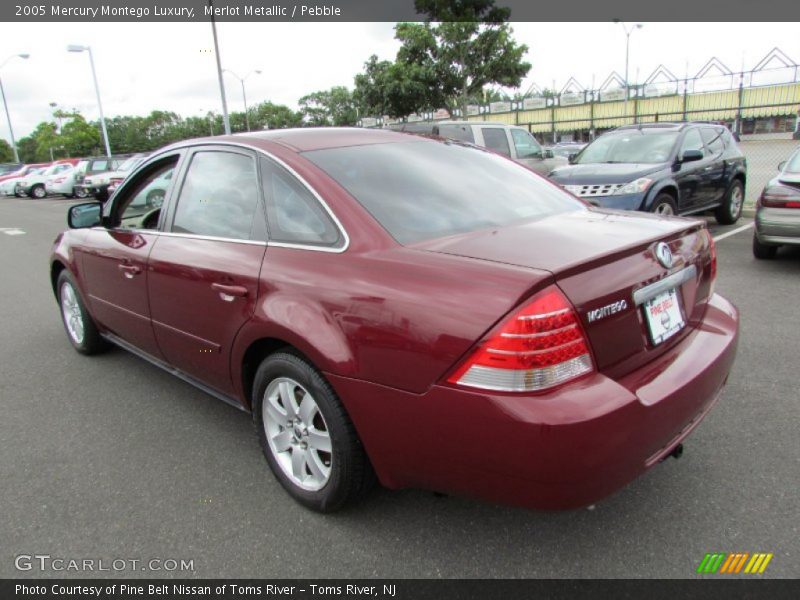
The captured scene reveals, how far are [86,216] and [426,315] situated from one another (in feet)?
10.5

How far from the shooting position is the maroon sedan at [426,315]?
1868 millimetres

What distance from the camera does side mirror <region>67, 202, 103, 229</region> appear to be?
4.09 meters

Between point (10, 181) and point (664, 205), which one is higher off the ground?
point (10, 181)

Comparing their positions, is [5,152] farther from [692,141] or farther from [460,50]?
[692,141]

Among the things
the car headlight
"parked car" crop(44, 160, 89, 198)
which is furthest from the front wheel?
the car headlight

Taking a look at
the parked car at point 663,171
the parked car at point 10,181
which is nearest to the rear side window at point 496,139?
the parked car at point 663,171

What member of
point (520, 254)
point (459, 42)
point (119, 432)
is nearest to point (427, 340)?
point (520, 254)

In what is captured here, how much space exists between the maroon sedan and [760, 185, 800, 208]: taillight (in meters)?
4.36

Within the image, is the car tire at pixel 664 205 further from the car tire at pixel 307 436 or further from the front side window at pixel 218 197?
the car tire at pixel 307 436

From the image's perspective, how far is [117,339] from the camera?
13.3ft

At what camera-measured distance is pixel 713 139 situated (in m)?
9.35

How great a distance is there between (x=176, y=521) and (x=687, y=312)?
236 centimetres

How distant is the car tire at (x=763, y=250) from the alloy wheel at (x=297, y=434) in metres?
6.34

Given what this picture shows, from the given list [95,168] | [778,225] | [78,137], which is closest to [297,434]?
[778,225]
